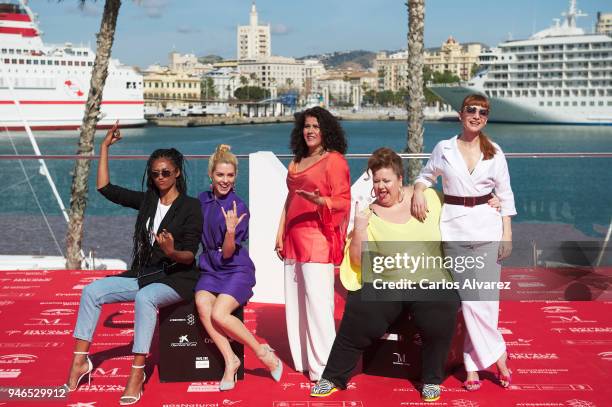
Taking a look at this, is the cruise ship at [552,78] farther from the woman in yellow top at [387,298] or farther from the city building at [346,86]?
the city building at [346,86]

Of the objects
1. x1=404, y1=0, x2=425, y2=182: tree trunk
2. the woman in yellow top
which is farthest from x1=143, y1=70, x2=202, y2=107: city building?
the woman in yellow top

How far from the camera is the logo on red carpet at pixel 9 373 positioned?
3.29m

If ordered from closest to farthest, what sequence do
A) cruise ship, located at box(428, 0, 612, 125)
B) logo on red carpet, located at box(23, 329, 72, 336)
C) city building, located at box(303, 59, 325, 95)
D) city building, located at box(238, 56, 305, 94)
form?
logo on red carpet, located at box(23, 329, 72, 336) < cruise ship, located at box(428, 0, 612, 125) < city building, located at box(303, 59, 325, 95) < city building, located at box(238, 56, 305, 94)

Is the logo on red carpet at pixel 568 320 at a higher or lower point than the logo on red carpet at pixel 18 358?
lower

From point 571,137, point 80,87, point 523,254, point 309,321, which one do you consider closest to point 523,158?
point 523,254

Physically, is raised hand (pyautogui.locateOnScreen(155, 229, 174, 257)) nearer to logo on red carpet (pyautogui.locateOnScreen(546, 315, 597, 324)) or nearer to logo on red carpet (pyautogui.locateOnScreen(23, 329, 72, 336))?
logo on red carpet (pyautogui.locateOnScreen(23, 329, 72, 336))

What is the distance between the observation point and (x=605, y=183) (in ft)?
19.6

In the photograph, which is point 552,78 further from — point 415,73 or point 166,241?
point 166,241

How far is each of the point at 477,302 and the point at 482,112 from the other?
86cm

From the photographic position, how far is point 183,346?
128 inches

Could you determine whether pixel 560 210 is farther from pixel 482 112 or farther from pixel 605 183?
pixel 482 112

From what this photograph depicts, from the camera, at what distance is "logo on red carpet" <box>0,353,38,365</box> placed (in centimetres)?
351

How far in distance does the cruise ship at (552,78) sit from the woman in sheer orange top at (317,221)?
71587 mm

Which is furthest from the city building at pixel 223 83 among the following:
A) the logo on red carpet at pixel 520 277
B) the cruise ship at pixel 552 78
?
the logo on red carpet at pixel 520 277
